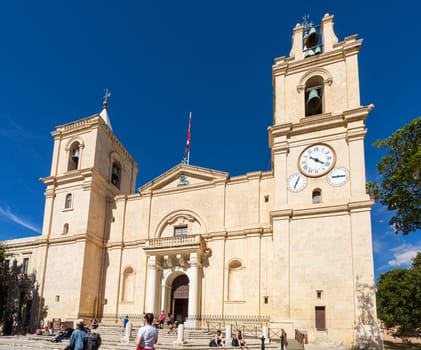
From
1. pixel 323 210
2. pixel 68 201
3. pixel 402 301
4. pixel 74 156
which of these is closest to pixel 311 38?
pixel 323 210

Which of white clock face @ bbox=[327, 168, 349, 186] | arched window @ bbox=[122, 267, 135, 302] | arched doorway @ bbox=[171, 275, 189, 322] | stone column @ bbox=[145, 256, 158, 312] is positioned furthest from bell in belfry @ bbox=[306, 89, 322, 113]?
arched window @ bbox=[122, 267, 135, 302]

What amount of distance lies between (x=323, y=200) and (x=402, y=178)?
721cm

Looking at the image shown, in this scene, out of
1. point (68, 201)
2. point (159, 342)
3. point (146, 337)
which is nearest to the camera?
point (146, 337)

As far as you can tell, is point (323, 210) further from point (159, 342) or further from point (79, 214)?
point (79, 214)

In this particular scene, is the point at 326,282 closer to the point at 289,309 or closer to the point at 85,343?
the point at 289,309

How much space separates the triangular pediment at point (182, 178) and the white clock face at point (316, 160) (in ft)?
19.1

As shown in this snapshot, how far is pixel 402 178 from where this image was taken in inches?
552

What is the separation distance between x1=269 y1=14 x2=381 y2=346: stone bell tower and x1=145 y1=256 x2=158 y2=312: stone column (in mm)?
8143

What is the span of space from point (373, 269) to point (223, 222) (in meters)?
9.47

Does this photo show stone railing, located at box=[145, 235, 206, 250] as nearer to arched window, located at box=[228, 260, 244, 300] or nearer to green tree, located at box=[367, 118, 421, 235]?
arched window, located at box=[228, 260, 244, 300]

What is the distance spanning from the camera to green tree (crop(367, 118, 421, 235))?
13938mm

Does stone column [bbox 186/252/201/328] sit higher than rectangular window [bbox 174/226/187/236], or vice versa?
rectangular window [bbox 174/226/187/236]

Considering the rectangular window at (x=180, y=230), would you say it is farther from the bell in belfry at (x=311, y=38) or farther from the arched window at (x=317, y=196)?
the bell in belfry at (x=311, y=38)

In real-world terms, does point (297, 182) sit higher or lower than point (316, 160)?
lower
